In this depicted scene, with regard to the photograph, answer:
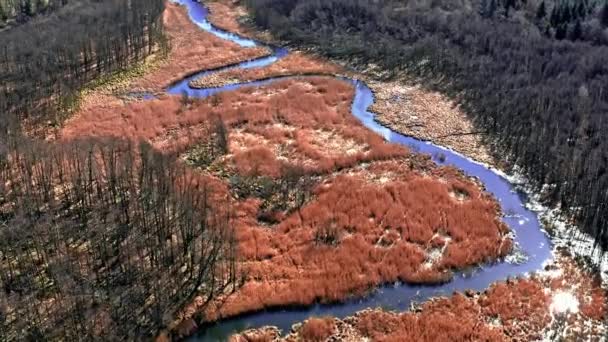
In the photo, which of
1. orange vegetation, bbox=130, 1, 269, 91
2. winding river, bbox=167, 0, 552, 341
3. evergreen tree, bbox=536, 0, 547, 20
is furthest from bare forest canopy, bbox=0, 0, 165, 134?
evergreen tree, bbox=536, 0, 547, 20

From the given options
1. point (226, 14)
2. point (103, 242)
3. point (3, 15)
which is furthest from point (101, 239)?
point (226, 14)

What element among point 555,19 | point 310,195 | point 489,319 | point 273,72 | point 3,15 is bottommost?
point 489,319

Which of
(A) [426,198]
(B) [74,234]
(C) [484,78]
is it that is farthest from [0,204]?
(C) [484,78]

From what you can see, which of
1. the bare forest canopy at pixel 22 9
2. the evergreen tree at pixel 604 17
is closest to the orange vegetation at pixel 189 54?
the bare forest canopy at pixel 22 9

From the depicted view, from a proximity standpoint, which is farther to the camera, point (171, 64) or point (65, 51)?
point (171, 64)

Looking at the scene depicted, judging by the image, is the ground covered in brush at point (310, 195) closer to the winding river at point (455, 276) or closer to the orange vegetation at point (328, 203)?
the orange vegetation at point (328, 203)

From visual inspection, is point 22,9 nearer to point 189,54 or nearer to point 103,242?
point 189,54

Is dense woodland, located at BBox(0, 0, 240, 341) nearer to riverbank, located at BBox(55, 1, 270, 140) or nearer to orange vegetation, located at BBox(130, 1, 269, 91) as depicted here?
riverbank, located at BBox(55, 1, 270, 140)
